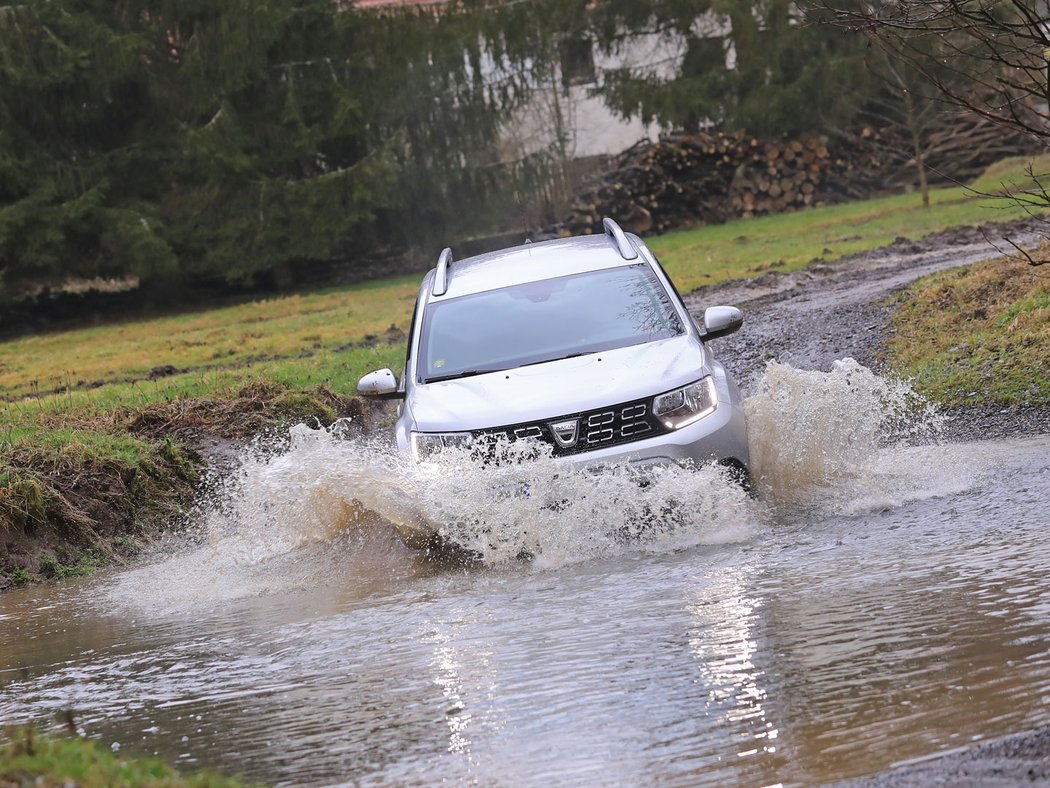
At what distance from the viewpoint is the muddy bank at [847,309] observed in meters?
10.4

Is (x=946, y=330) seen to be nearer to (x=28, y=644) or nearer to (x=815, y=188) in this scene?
(x=28, y=644)

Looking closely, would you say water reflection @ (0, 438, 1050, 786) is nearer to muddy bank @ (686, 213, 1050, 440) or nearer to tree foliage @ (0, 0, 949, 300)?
muddy bank @ (686, 213, 1050, 440)

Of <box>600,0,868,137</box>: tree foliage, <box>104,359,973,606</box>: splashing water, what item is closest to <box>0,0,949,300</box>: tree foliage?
<box>600,0,868,137</box>: tree foliage

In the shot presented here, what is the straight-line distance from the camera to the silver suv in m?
7.49

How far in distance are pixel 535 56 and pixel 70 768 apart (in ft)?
108

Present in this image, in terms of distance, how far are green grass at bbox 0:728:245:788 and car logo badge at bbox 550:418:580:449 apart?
3492 millimetres

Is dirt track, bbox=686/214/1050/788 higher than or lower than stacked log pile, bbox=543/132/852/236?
higher

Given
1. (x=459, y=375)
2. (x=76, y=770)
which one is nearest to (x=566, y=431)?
(x=459, y=375)

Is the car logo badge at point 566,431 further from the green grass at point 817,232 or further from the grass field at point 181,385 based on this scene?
the green grass at point 817,232

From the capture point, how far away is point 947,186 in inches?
1415

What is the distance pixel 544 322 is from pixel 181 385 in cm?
737

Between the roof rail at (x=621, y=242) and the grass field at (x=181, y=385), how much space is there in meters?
2.29

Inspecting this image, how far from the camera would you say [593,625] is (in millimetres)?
6109

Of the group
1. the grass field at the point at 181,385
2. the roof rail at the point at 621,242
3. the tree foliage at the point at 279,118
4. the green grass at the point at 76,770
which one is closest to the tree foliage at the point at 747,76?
the tree foliage at the point at 279,118
